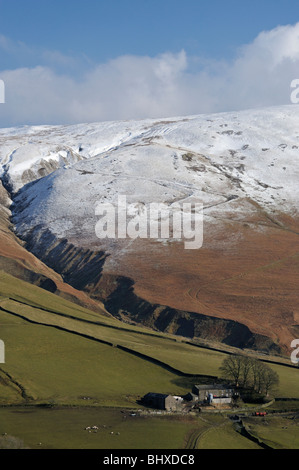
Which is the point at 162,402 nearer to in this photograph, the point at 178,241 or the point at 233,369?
the point at 233,369

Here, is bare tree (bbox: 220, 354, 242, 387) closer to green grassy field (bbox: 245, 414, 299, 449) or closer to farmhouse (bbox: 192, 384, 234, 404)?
farmhouse (bbox: 192, 384, 234, 404)

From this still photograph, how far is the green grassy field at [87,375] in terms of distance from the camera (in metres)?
40.4

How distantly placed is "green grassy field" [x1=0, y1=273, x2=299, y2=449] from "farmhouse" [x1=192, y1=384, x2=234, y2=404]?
2.46 m

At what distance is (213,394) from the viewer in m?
55.2

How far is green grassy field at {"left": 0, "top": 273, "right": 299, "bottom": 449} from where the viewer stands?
40.4 metres

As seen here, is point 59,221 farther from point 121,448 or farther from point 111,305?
point 121,448

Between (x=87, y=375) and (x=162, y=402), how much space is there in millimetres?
11115

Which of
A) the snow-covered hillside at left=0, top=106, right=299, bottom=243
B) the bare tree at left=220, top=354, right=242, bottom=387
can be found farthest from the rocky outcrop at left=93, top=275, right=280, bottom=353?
the snow-covered hillside at left=0, top=106, right=299, bottom=243

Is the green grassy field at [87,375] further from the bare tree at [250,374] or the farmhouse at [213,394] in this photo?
the farmhouse at [213,394]

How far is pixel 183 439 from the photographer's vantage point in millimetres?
41219

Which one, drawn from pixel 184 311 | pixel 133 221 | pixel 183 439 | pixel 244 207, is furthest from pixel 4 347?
pixel 244 207


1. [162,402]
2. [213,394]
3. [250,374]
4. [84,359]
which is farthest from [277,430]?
[84,359]

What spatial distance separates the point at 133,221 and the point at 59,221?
2227 centimetres

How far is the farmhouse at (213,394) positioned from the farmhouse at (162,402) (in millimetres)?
3073
